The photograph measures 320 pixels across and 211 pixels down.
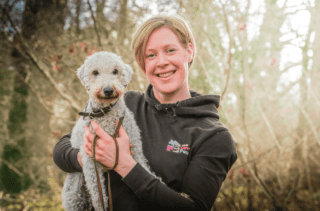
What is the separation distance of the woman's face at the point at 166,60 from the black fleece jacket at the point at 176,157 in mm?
168

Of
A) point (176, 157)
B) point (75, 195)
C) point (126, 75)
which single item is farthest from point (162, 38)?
point (75, 195)

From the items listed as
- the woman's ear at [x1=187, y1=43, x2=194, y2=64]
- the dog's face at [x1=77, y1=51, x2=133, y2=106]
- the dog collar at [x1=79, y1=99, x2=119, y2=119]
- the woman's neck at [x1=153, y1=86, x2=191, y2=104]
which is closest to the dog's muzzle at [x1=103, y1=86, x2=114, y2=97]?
the dog's face at [x1=77, y1=51, x2=133, y2=106]

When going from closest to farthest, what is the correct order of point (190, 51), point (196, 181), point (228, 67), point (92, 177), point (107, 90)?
1. point (196, 181)
2. point (107, 90)
3. point (92, 177)
4. point (190, 51)
5. point (228, 67)

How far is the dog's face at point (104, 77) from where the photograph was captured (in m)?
1.44

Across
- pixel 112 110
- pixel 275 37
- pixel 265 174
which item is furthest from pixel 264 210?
pixel 112 110

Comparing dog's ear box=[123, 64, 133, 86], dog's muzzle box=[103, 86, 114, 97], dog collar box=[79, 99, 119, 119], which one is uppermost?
dog's ear box=[123, 64, 133, 86]

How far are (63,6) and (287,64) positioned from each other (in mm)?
4954

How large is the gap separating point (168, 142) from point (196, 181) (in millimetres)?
336

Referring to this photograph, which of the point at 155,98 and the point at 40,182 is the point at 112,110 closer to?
the point at 155,98

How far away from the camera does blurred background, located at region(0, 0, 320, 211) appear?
3598mm

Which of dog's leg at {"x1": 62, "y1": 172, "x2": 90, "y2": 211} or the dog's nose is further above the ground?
the dog's nose

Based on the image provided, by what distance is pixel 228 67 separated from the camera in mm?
3350

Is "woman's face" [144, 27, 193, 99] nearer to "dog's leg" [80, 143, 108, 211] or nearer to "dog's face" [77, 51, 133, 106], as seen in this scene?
"dog's face" [77, 51, 133, 106]

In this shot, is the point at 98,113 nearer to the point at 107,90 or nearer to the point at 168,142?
the point at 107,90
